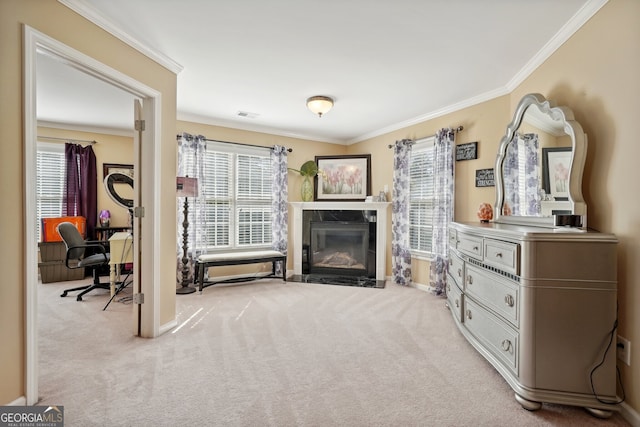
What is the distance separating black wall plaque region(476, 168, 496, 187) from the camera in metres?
3.59

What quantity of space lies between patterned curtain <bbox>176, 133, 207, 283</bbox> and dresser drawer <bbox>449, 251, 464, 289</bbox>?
11.2ft

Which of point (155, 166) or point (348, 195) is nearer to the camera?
point (155, 166)

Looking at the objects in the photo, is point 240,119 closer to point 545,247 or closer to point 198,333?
point 198,333

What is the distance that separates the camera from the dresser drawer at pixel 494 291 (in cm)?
195

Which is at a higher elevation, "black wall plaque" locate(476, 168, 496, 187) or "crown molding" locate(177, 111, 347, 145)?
"crown molding" locate(177, 111, 347, 145)

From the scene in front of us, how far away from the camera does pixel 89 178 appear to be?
5.37 meters

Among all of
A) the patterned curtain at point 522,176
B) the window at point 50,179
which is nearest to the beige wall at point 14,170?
the patterned curtain at point 522,176

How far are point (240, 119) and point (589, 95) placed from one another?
4.11 m

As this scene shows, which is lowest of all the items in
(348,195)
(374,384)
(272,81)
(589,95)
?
(374,384)

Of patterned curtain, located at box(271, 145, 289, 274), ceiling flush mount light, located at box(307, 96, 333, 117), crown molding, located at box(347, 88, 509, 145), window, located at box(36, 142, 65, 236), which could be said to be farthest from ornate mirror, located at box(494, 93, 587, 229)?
window, located at box(36, 142, 65, 236)

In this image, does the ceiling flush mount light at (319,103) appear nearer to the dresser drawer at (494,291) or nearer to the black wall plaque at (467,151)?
the black wall plaque at (467,151)

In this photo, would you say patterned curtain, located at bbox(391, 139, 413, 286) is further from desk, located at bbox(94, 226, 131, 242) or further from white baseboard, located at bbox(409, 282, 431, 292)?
desk, located at bbox(94, 226, 131, 242)

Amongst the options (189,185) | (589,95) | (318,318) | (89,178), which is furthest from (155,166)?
(89,178)

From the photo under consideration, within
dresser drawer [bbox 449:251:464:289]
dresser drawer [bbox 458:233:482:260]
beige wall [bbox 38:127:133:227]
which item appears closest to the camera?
dresser drawer [bbox 458:233:482:260]
